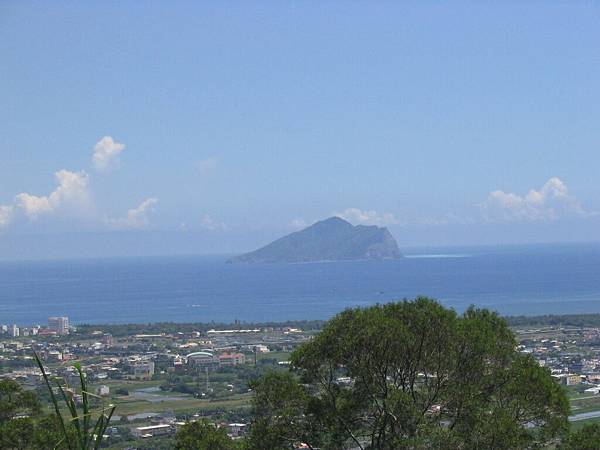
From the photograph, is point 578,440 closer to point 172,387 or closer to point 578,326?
point 172,387

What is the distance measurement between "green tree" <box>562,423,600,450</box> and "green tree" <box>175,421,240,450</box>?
158 inches

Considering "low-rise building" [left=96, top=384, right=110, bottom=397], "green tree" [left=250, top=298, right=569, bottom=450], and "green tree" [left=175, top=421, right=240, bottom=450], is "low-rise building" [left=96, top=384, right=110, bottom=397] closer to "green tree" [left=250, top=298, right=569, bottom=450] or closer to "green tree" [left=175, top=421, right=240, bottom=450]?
"green tree" [left=175, top=421, right=240, bottom=450]

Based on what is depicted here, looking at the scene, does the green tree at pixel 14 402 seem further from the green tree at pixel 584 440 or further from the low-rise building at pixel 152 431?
the low-rise building at pixel 152 431

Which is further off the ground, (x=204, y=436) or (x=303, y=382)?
(x=303, y=382)

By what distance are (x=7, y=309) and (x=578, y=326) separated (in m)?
61.1

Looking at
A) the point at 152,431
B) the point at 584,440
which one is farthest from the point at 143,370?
the point at 584,440

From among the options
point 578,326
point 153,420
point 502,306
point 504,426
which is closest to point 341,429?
point 504,426

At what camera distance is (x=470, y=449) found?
8.94 metres

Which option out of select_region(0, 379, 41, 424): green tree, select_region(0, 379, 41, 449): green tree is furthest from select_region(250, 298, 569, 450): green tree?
select_region(0, 379, 41, 424): green tree

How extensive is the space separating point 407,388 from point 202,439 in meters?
2.69

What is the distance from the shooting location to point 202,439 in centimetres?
1066

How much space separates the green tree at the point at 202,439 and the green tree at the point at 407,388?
0.58 metres

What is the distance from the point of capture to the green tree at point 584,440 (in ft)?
29.1

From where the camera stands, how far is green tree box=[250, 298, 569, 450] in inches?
368
